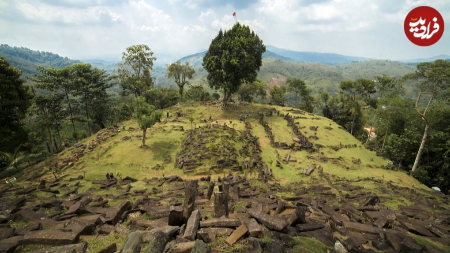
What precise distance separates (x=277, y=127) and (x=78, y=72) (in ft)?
112

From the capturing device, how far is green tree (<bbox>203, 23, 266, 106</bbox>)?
34.5 meters

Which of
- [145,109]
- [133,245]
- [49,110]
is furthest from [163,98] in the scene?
[133,245]

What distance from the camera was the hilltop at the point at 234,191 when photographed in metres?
7.31

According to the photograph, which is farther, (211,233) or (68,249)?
(211,233)

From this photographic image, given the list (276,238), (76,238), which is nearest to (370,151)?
A: (276,238)

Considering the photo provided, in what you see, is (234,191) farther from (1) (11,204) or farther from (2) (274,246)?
(1) (11,204)

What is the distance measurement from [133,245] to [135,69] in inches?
1683

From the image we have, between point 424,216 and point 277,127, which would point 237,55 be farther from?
point 424,216

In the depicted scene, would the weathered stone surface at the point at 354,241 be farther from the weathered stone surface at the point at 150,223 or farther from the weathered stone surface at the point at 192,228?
the weathered stone surface at the point at 150,223

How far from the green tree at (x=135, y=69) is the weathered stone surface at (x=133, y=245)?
38.4 metres

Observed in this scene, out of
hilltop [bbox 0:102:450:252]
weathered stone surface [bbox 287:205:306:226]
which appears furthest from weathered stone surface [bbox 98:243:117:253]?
weathered stone surface [bbox 287:205:306:226]

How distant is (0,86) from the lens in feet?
64.7

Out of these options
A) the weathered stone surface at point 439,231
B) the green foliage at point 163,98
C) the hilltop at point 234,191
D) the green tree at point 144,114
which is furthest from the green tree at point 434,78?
the green foliage at point 163,98

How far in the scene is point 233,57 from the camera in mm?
34250
